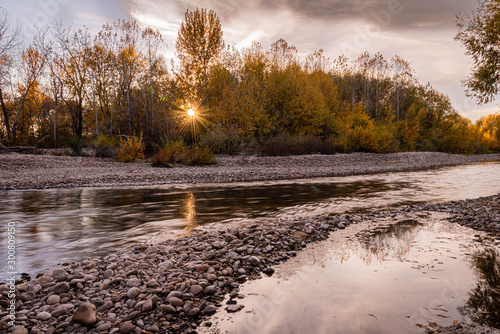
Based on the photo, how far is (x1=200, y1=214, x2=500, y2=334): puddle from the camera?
3.22 m

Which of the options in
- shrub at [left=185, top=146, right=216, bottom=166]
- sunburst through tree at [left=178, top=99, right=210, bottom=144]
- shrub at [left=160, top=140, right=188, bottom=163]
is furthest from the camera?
sunburst through tree at [left=178, top=99, right=210, bottom=144]

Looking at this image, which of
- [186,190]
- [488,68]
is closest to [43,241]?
[186,190]

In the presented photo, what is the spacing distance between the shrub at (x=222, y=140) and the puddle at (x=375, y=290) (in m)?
18.8

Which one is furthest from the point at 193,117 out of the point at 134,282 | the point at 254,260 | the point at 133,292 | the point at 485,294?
the point at 485,294

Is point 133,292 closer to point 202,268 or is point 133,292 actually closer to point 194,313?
point 194,313

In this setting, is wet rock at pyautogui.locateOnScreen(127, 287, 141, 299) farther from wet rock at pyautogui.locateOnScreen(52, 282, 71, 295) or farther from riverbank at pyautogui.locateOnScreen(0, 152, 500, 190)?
riverbank at pyautogui.locateOnScreen(0, 152, 500, 190)

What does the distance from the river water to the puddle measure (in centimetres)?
301

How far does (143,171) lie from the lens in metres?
17.1

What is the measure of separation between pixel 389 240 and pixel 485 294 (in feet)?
7.16

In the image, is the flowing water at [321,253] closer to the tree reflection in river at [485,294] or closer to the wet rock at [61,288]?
the tree reflection in river at [485,294]

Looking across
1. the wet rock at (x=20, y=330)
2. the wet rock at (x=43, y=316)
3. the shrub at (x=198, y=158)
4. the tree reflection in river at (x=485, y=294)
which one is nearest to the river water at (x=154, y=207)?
the wet rock at (x=43, y=316)

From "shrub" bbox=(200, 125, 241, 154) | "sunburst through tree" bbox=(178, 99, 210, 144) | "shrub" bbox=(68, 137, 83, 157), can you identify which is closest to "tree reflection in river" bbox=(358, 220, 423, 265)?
"shrub" bbox=(200, 125, 241, 154)

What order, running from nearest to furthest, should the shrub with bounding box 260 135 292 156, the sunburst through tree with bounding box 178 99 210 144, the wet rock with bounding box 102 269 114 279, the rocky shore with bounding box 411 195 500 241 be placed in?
the wet rock with bounding box 102 269 114 279, the rocky shore with bounding box 411 195 500 241, the shrub with bounding box 260 135 292 156, the sunburst through tree with bounding box 178 99 210 144

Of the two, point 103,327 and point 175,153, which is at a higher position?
point 175,153
